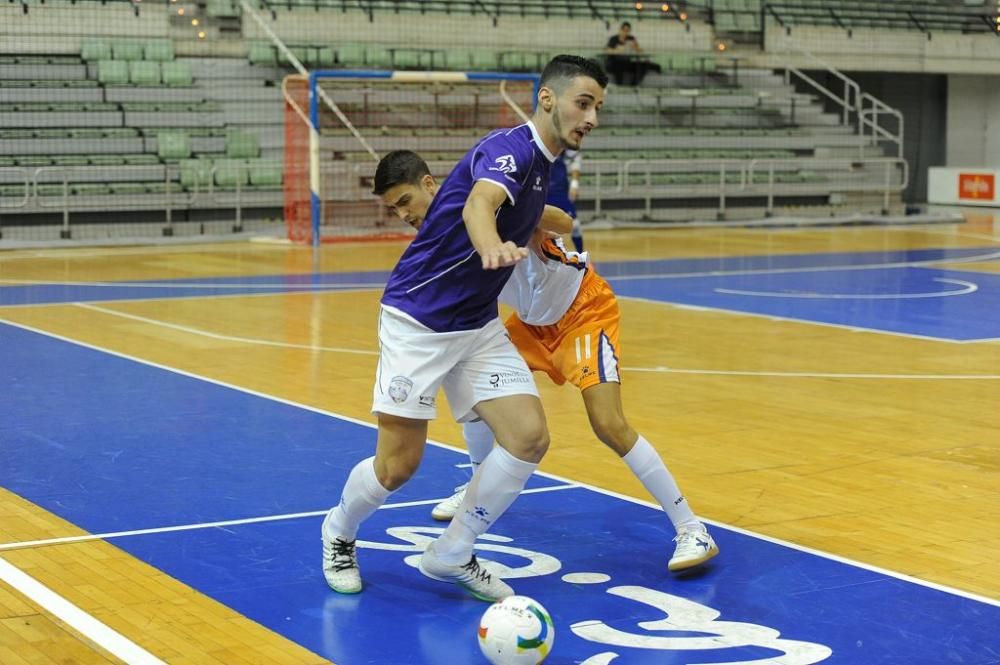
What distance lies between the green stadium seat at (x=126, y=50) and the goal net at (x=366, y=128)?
3.58 metres

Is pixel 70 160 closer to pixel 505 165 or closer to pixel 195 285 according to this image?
pixel 195 285

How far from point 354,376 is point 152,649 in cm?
573

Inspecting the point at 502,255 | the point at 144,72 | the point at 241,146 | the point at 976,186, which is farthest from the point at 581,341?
the point at 976,186

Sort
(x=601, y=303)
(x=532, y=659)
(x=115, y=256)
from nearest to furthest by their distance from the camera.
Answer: (x=532, y=659) < (x=601, y=303) < (x=115, y=256)

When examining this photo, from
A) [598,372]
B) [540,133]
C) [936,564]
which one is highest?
[540,133]

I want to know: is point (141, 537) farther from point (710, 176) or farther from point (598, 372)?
point (710, 176)

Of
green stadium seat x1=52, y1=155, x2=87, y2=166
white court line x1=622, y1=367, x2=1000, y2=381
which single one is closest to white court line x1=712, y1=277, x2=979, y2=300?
white court line x1=622, y1=367, x2=1000, y2=381

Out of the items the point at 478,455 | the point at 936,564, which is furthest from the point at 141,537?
the point at 936,564

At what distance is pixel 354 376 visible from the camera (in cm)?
1031

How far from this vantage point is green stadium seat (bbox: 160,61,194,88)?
26.1 meters

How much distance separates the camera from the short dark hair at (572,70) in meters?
5.11

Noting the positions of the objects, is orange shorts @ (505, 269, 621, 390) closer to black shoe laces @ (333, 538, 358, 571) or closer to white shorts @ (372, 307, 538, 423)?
white shorts @ (372, 307, 538, 423)

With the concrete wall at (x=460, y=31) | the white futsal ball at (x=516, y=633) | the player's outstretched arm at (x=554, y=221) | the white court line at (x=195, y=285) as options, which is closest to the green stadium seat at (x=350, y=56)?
the concrete wall at (x=460, y=31)

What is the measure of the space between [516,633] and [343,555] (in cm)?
111
